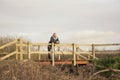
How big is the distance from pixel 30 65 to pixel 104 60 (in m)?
5.12

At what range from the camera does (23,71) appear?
13031 millimetres

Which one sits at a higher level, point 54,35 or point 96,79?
point 54,35

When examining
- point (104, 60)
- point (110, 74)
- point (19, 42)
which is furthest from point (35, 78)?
point (19, 42)

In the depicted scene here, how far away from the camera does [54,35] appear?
70.8 ft

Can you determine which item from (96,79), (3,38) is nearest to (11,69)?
(96,79)

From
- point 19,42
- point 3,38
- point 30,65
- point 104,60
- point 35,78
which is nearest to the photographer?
point 35,78

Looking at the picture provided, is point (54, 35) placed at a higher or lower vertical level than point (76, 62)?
higher

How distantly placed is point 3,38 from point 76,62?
8260mm

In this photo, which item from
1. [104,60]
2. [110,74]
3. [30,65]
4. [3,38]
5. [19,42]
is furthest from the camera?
[3,38]

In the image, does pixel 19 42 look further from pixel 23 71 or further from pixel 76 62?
pixel 23 71

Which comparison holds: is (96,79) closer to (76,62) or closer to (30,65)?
(30,65)

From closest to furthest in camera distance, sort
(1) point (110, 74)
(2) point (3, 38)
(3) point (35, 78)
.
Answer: (3) point (35, 78), (1) point (110, 74), (2) point (3, 38)

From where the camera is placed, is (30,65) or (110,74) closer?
(30,65)

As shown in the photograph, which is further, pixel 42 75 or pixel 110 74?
pixel 110 74
